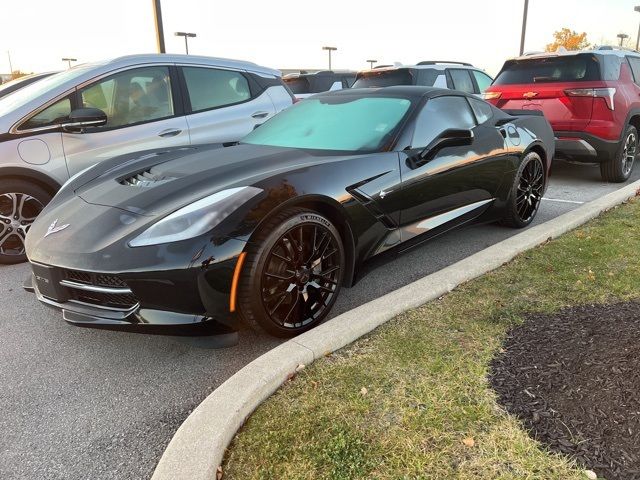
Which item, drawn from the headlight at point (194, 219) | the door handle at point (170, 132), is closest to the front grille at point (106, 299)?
the headlight at point (194, 219)

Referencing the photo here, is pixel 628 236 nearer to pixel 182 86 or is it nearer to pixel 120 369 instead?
pixel 120 369

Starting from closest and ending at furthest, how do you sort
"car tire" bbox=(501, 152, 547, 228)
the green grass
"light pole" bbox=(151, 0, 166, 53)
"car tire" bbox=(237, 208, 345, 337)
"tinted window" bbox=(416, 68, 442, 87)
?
the green grass < "car tire" bbox=(237, 208, 345, 337) < "car tire" bbox=(501, 152, 547, 228) < "tinted window" bbox=(416, 68, 442, 87) < "light pole" bbox=(151, 0, 166, 53)

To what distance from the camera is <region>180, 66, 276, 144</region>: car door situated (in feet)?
17.2

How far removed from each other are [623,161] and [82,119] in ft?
21.7

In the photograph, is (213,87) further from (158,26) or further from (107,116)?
(158,26)

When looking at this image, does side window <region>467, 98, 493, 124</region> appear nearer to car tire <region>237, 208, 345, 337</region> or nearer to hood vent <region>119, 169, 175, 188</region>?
car tire <region>237, 208, 345, 337</region>

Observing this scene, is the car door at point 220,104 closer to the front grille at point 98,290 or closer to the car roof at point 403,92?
the car roof at point 403,92

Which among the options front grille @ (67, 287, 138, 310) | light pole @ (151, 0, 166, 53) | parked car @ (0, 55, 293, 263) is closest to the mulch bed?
front grille @ (67, 287, 138, 310)

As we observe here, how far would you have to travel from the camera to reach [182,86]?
5.21 meters

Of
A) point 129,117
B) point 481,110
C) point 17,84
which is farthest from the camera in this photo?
point 17,84

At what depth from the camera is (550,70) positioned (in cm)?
697

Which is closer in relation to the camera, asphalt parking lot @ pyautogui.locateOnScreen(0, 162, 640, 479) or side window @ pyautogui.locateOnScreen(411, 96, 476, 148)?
asphalt parking lot @ pyautogui.locateOnScreen(0, 162, 640, 479)

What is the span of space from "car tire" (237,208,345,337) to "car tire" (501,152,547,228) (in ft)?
7.62

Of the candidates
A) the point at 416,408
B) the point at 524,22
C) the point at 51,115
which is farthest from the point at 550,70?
the point at 524,22
